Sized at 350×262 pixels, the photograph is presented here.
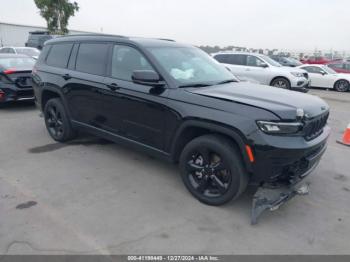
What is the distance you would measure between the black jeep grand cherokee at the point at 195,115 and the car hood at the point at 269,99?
0.01 metres

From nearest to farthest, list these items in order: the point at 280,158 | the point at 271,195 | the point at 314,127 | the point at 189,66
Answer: the point at 280,158 → the point at 271,195 → the point at 314,127 → the point at 189,66

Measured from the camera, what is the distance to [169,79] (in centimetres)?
377

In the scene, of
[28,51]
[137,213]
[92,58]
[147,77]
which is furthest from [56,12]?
[137,213]

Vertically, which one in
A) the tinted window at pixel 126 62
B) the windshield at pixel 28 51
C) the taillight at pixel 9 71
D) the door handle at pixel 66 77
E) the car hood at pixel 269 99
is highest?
the windshield at pixel 28 51

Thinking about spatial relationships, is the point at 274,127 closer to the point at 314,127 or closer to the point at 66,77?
the point at 314,127

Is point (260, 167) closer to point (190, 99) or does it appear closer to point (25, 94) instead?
point (190, 99)

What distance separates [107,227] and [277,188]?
5.81ft

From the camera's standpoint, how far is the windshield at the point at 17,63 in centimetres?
800

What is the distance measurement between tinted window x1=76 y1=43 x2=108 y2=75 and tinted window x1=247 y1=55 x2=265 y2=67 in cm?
920

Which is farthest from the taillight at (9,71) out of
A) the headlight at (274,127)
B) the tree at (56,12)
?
the tree at (56,12)

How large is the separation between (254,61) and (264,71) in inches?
25.2

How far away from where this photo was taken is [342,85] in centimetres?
1581

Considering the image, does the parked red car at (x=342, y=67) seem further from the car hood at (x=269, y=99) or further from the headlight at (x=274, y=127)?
the headlight at (x=274, y=127)

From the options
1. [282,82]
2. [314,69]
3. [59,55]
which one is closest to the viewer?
[59,55]
